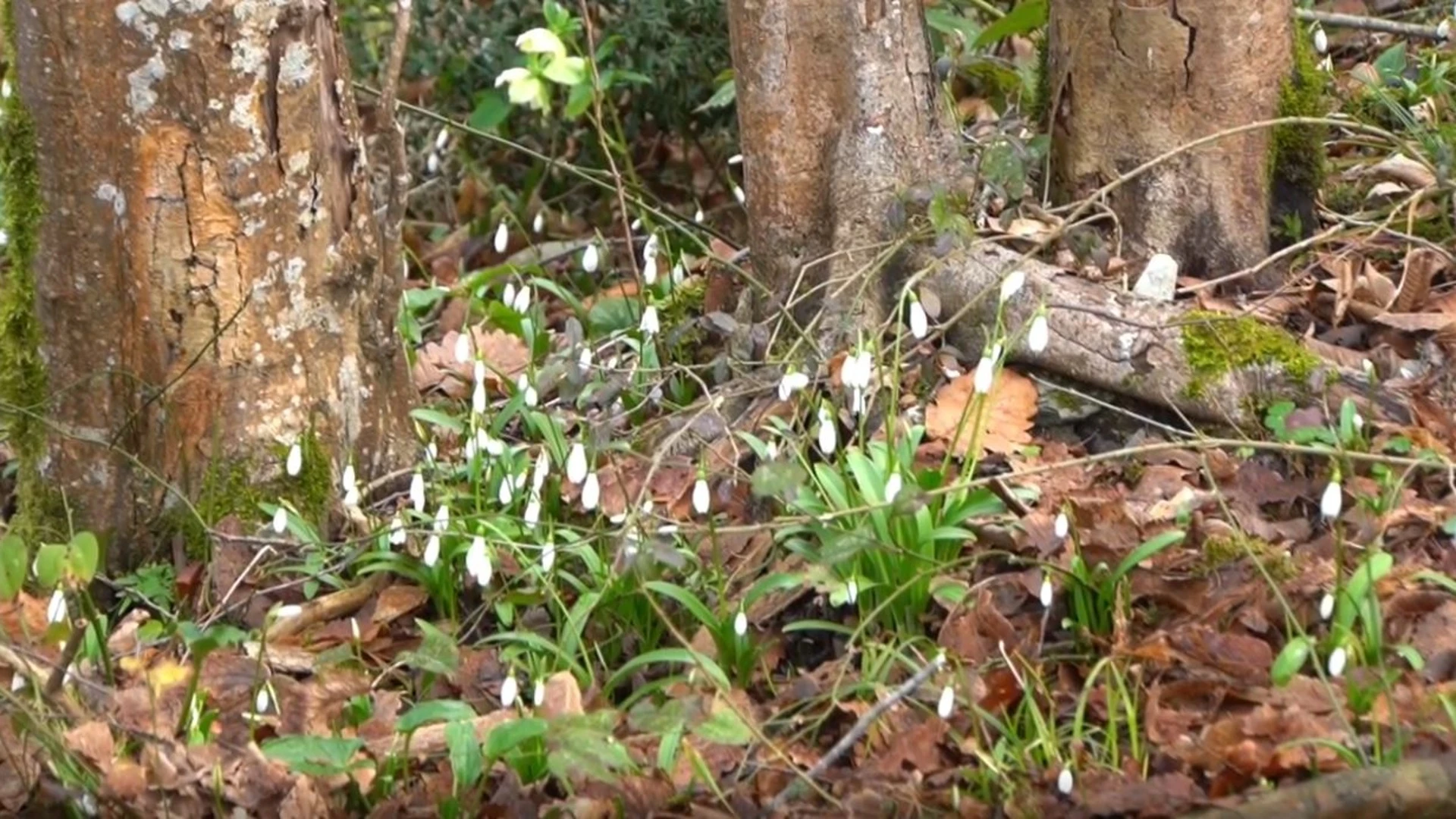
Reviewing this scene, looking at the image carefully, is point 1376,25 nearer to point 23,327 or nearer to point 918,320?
point 918,320

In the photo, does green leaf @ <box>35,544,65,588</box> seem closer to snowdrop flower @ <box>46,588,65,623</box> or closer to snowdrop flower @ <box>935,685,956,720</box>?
snowdrop flower @ <box>46,588,65,623</box>

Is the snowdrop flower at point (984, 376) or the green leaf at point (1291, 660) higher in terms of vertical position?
the snowdrop flower at point (984, 376)

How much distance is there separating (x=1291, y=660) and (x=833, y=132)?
1.87m

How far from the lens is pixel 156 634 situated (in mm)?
4055

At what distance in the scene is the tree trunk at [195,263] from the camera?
13.4 ft

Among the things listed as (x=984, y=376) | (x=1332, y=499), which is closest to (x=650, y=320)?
(x=984, y=376)

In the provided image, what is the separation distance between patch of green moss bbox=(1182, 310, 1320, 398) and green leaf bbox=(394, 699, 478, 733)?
1698mm

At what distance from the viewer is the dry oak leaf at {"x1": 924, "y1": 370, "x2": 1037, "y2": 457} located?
4277 millimetres

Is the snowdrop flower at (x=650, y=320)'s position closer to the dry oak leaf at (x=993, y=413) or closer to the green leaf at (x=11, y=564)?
the dry oak leaf at (x=993, y=413)

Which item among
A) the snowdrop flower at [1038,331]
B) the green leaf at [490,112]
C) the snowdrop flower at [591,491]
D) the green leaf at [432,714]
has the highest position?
the green leaf at [490,112]

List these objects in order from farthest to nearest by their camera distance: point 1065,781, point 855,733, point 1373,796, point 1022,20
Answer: point 1022,20
point 855,733
point 1065,781
point 1373,796

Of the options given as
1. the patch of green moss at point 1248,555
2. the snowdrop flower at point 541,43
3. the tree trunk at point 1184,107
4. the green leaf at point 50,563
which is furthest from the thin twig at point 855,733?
the snowdrop flower at point 541,43

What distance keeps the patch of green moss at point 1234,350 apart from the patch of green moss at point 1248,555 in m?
0.53

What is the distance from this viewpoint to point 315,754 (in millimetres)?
3428
